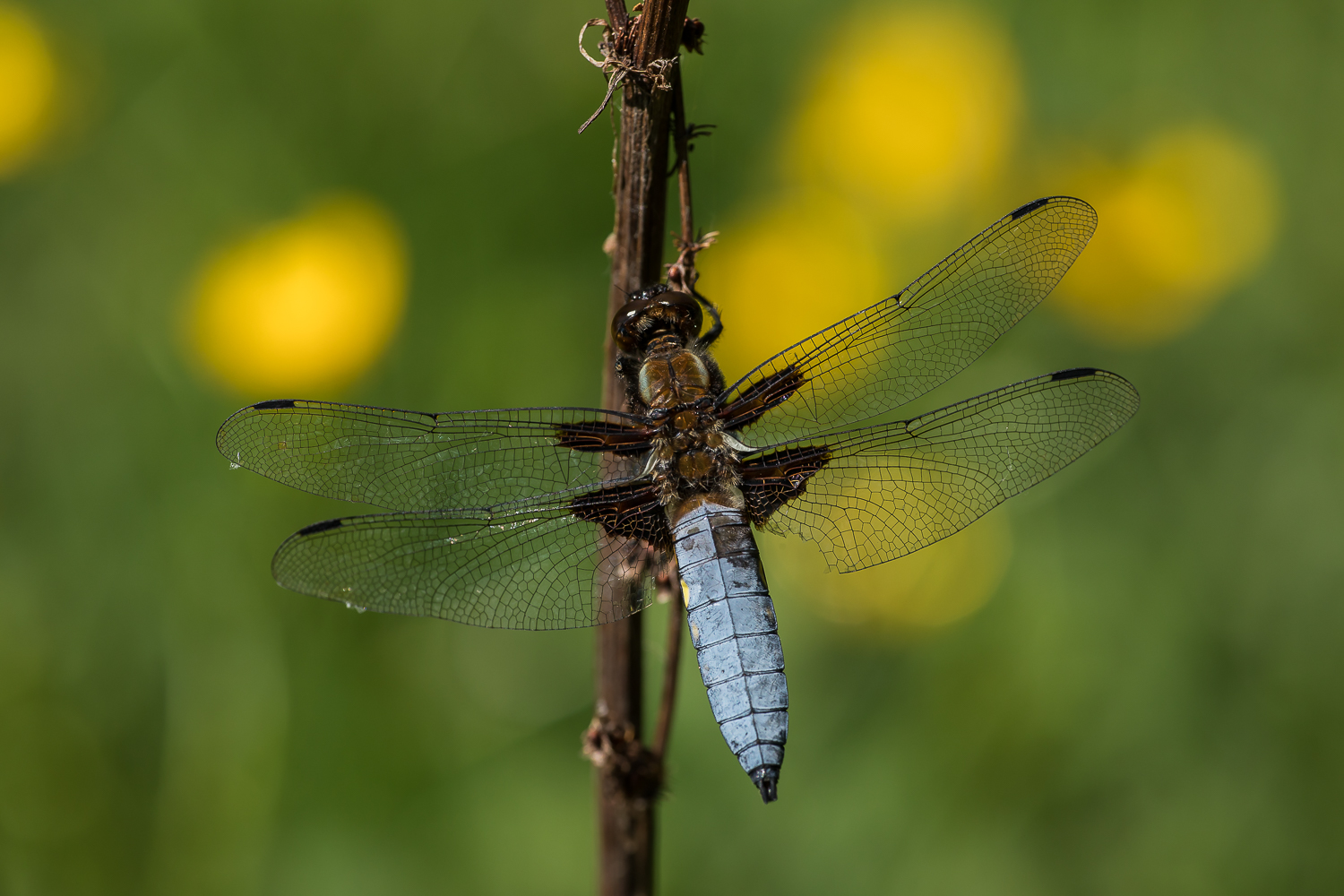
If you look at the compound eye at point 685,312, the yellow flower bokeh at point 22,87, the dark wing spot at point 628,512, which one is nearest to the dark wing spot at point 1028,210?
the compound eye at point 685,312

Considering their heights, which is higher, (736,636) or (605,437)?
(605,437)

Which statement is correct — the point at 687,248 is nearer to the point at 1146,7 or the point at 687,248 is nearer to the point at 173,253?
the point at 173,253

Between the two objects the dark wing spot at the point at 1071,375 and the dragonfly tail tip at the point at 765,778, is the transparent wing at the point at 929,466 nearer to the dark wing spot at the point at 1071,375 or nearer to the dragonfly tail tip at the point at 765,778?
the dark wing spot at the point at 1071,375

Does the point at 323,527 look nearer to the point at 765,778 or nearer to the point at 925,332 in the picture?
the point at 765,778

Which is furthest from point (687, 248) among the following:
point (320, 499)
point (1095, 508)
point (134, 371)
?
point (134, 371)

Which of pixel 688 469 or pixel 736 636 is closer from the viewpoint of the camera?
pixel 736 636

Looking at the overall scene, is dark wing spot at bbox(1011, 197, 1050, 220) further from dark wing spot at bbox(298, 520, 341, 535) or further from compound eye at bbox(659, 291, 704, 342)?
dark wing spot at bbox(298, 520, 341, 535)

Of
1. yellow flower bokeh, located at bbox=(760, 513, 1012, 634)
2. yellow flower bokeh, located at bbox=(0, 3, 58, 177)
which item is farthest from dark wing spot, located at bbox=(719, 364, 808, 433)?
yellow flower bokeh, located at bbox=(0, 3, 58, 177)

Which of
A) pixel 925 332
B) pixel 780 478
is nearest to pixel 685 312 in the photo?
pixel 780 478
